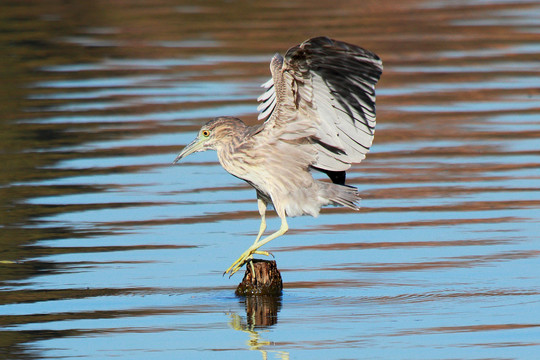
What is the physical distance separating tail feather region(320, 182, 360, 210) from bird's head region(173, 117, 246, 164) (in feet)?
2.69

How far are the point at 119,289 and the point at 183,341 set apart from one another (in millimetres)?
1446

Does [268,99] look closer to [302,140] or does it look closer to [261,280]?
[302,140]

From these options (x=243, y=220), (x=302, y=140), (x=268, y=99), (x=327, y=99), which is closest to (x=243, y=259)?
(x=302, y=140)

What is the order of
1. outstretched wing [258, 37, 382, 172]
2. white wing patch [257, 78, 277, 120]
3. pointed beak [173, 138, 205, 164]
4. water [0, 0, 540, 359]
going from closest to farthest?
water [0, 0, 540, 359]
outstretched wing [258, 37, 382, 172]
pointed beak [173, 138, 205, 164]
white wing patch [257, 78, 277, 120]

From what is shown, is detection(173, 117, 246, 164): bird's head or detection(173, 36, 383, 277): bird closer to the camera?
detection(173, 36, 383, 277): bird

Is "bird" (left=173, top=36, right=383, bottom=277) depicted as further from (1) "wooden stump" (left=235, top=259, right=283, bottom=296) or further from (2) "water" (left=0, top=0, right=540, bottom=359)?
(2) "water" (left=0, top=0, right=540, bottom=359)

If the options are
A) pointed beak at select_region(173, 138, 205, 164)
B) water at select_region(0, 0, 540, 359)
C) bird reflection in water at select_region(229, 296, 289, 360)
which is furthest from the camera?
pointed beak at select_region(173, 138, 205, 164)

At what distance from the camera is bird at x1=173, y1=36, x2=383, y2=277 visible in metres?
9.09

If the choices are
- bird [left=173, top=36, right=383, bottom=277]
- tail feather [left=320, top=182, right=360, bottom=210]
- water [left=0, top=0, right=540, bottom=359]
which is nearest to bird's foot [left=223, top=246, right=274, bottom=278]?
bird [left=173, top=36, right=383, bottom=277]

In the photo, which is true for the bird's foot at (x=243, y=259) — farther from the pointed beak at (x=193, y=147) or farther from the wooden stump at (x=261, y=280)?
the pointed beak at (x=193, y=147)

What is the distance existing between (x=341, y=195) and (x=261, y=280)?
931 millimetres

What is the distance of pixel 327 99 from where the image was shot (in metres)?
9.23

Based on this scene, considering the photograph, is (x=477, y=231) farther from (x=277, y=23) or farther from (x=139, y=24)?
(x=139, y=24)

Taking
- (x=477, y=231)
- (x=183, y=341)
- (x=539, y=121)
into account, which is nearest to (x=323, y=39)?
(x=183, y=341)
